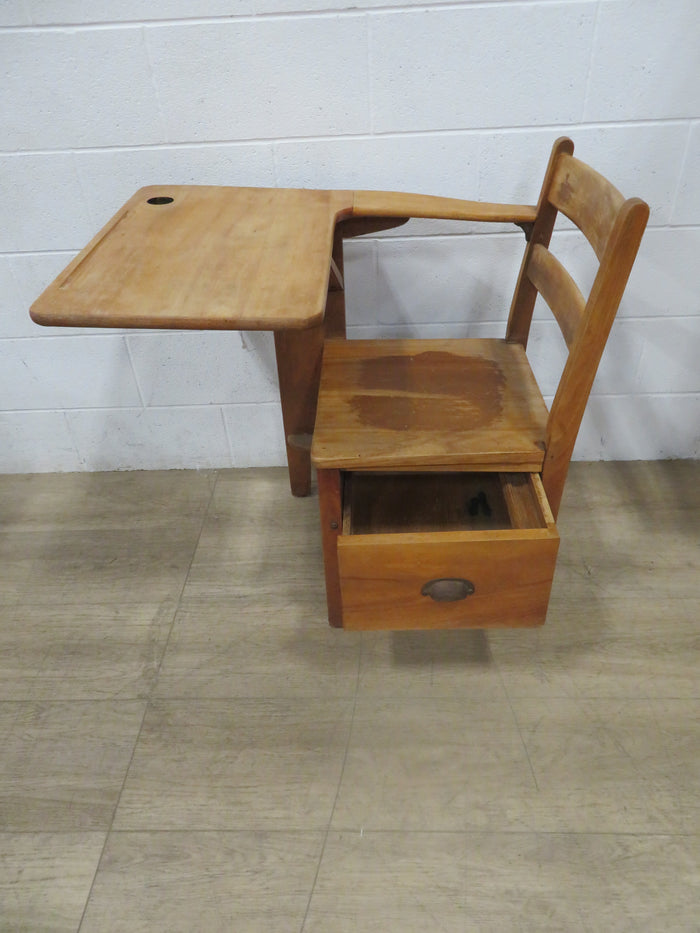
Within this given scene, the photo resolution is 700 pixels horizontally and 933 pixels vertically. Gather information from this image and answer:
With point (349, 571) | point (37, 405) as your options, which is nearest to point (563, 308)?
point (349, 571)

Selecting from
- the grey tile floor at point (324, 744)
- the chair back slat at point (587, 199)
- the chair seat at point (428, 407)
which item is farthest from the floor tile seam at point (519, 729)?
the chair back slat at point (587, 199)

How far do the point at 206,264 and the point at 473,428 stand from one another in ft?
1.59

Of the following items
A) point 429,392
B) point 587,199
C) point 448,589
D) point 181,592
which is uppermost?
point 587,199

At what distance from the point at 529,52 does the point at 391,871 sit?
141 cm

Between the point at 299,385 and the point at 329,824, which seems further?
the point at 299,385

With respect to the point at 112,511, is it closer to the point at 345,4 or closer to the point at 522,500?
the point at 522,500

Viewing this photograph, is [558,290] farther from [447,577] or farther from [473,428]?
[447,577]

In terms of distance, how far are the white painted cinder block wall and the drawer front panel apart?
772mm

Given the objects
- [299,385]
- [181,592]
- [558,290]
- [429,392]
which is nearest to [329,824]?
[181,592]

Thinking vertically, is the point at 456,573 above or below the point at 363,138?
below

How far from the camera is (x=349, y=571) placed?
3.07 feet

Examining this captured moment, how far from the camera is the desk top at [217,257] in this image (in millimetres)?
852

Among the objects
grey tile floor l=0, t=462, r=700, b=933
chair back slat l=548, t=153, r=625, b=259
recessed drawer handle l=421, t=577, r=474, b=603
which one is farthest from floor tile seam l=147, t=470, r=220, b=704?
chair back slat l=548, t=153, r=625, b=259

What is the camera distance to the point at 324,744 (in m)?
1.11
